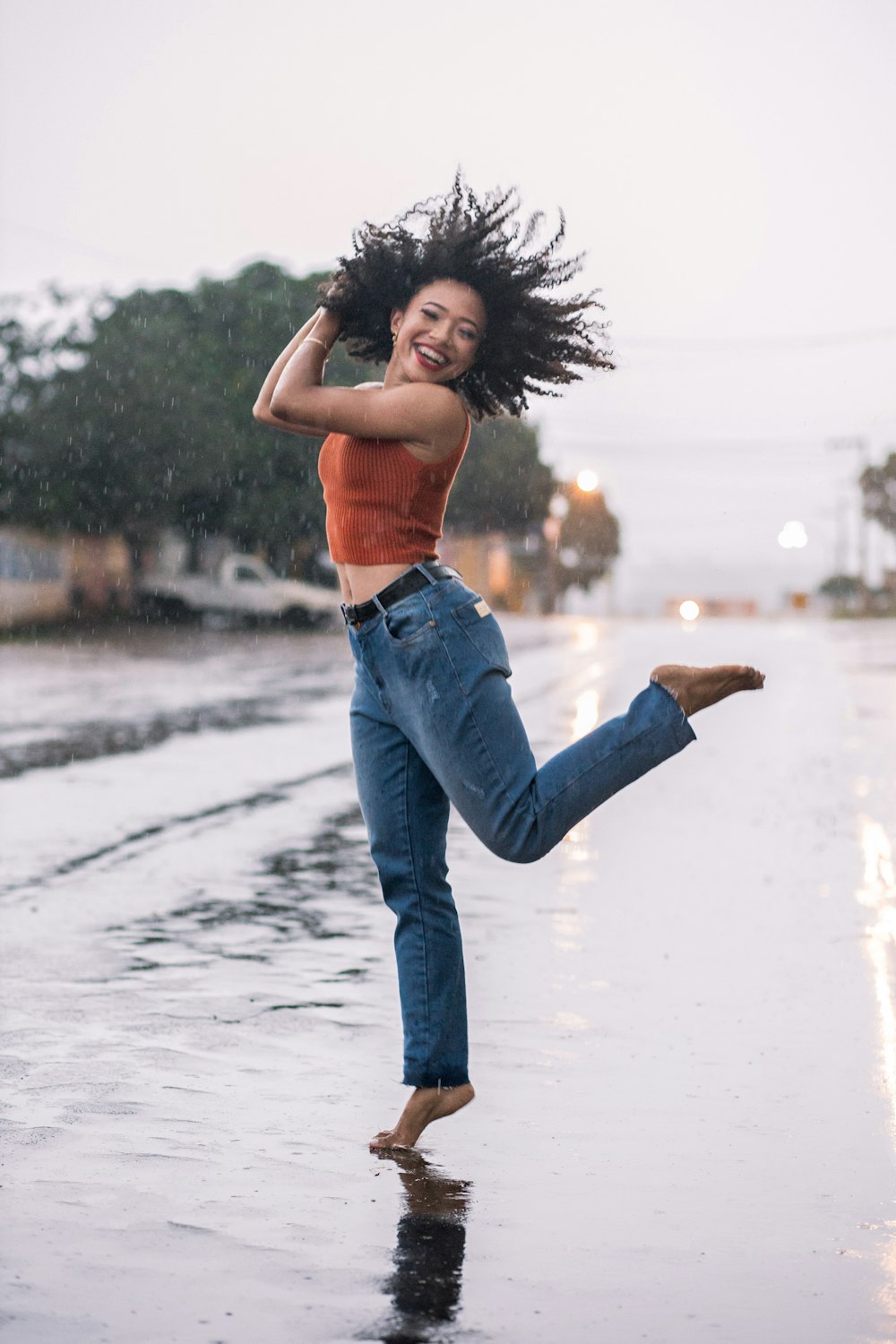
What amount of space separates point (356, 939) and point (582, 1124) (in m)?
2.59

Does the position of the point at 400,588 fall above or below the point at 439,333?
below

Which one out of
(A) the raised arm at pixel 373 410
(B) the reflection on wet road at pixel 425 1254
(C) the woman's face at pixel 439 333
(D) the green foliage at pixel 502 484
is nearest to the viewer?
(B) the reflection on wet road at pixel 425 1254

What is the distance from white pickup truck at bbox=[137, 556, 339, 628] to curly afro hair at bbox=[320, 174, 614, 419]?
132 feet

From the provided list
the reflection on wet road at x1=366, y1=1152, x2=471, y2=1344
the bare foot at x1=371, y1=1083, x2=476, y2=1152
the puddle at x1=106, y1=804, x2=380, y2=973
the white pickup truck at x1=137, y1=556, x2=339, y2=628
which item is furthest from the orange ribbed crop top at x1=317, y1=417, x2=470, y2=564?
the white pickup truck at x1=137, y1=556, x2=339, y2=628

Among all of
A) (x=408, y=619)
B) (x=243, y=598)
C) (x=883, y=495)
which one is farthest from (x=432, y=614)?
(x=883, y=495)

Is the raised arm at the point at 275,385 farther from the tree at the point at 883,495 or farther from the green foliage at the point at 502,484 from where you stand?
the tree at the point at 883,495

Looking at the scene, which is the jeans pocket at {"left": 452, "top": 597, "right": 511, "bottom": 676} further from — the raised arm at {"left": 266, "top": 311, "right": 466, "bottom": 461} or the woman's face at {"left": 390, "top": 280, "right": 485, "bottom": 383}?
the woman's face at {"left": 390, "top": 280, "right": 485, "bottom": 383}

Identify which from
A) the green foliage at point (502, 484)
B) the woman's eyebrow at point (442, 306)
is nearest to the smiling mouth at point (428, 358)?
the woman's eyebrow at point (442, 306)

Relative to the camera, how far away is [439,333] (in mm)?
4410

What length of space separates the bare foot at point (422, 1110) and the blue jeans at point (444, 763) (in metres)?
0.02

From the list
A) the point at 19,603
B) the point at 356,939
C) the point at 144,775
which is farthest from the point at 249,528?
the point at 356,939

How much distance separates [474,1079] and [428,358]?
6.31 feet

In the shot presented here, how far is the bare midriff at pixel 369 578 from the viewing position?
4.28 meters

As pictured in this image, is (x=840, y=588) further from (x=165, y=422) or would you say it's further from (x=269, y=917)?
(x=269, y=917)
